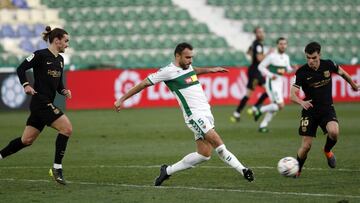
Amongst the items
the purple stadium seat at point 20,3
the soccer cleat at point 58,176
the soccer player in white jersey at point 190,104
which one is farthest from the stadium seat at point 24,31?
the soccer player in white jersey at point 190,104

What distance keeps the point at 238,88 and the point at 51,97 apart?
60.8 ft

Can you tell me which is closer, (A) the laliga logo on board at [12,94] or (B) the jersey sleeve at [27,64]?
(B) the jersey sleeve at [27,64]

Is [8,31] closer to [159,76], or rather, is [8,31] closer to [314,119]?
[314,119]

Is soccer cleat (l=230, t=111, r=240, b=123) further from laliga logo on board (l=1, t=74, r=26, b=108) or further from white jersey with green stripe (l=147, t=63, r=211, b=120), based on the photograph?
white jersey with green stripe (l=147, t=63, r=211, b=120)

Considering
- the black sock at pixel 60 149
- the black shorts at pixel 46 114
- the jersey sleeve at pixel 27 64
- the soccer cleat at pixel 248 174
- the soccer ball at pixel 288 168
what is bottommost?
the soccer ball at pixel 288 168

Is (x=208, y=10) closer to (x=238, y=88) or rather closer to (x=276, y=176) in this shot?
(x=238, y=88)

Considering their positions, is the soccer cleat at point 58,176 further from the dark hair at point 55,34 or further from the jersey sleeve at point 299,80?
the jersey sleeve at point 299,80

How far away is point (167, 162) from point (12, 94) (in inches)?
567

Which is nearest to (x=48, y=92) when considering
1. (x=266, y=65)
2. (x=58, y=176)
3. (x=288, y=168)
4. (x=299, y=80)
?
(x=58, y=176)

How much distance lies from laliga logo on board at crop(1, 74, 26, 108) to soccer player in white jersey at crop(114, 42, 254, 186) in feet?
55.1

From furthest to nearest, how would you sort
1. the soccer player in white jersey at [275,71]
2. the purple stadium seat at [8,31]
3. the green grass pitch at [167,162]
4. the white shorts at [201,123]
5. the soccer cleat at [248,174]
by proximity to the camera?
the purple stadium seat at [8,31] → the soccer player in white jersey at [275,71] → the white shorts at [201,123] → the soccer cleat at [248,174] → the green grass pitch at [167,162]

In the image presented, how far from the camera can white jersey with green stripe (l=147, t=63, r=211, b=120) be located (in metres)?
11.2

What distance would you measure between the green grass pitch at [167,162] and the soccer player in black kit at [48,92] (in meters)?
0.59

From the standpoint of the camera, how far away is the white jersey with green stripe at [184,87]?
36.6ft
